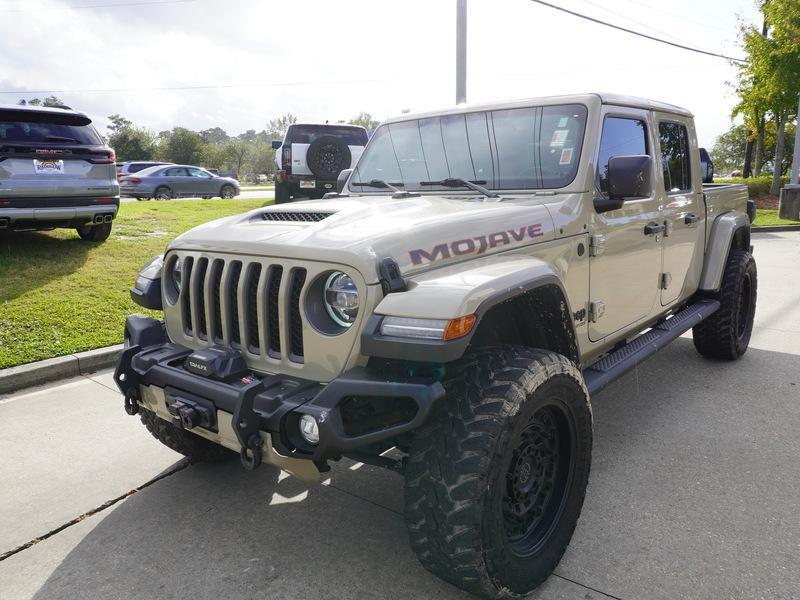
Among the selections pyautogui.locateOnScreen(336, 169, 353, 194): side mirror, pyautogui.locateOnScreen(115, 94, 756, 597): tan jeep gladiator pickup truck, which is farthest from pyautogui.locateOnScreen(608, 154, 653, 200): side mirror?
pyautogui.locateOnScreen(336, 169, 353, 194): side mirror

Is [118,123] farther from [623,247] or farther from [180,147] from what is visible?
[623,247]

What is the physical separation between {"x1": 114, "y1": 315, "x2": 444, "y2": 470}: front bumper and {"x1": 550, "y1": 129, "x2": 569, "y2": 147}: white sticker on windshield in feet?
5.82

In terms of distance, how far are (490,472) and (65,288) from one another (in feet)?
19.7

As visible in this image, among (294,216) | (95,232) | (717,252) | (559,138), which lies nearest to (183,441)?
(294,216)

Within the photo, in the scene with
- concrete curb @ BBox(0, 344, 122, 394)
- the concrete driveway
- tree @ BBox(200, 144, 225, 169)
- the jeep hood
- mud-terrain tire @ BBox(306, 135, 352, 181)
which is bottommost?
the concrete driveway

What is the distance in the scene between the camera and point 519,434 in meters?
2.25

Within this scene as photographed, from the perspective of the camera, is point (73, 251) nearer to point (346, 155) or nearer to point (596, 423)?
point (346, 155)

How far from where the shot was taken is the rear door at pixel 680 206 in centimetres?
407

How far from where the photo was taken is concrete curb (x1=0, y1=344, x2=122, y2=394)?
473 centimetres

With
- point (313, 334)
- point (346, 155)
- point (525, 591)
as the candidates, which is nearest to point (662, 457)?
point (525, 591)

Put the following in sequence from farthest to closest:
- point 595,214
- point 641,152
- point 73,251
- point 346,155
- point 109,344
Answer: point 346,155
point 73,251
point 109,344
point 641,152
point 595,214

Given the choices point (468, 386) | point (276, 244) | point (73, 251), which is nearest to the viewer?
point (468, 386)

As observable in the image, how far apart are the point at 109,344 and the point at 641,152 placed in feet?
15.2

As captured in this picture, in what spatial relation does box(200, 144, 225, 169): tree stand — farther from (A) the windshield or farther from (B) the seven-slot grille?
(B) the seven-slot grille
